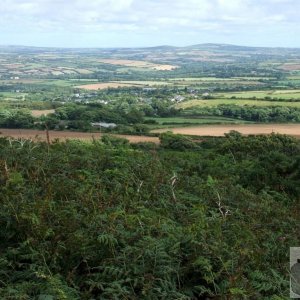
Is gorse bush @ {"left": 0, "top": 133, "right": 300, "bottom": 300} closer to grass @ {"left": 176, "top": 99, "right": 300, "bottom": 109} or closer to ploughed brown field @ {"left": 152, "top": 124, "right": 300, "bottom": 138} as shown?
ploughed brown field @ {"left": 152, "top": 124, "right": 300, "bottom": 138}

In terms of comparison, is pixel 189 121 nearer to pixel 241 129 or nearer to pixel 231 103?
pixel 241 129

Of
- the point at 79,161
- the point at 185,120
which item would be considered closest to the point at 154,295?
the point at 79,161

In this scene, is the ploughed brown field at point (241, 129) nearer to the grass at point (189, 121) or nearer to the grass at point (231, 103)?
the grass at point (189, 121)

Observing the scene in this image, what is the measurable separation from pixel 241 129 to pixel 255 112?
440 inches

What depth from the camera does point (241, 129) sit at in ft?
137

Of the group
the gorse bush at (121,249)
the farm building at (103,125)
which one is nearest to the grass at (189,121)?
the farm building at (103,125)

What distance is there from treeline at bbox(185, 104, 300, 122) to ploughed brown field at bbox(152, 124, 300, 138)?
5512 millimetres

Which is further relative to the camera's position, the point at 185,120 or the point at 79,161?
the point at 185,120

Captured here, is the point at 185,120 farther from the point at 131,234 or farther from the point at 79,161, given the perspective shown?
the point at 131,234

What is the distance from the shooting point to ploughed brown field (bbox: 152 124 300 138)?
39287mm

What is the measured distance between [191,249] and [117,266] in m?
0.90

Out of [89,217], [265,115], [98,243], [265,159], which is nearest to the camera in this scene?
[98,243]

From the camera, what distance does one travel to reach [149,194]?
7879mm

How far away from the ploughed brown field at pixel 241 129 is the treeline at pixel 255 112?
18.1ft
